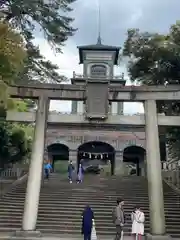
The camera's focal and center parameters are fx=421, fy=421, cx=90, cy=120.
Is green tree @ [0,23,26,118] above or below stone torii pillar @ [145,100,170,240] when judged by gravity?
above

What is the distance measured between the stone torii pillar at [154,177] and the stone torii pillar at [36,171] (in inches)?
149

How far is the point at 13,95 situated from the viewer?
50.9 feet

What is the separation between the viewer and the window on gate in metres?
43.4

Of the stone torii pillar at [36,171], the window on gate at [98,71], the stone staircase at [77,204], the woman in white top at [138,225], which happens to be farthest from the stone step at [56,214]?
the window on gate at [98,71]

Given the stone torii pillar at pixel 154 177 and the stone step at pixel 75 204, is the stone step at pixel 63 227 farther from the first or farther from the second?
the stone step at pixel 75 204

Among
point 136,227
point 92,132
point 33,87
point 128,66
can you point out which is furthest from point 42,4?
point 92,132

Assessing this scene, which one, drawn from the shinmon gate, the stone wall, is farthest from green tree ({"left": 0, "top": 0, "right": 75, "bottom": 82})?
the stone wall

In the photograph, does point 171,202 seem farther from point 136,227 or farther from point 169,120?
point 136,227

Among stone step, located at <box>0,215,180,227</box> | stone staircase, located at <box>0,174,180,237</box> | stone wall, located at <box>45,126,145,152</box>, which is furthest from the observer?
stone wall, located at <box>45,126,145,152</box>

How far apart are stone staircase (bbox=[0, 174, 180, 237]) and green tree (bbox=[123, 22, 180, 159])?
3.86m

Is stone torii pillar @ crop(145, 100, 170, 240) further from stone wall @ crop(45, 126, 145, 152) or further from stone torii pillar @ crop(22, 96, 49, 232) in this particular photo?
stone wall @ crop(45, 126, 145, 152)

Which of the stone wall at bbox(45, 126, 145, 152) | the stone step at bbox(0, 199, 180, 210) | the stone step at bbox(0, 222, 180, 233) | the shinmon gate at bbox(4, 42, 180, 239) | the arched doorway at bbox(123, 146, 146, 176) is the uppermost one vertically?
the stone wall at bbox(45, 126, 145, 152)

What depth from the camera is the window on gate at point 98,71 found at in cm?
4344

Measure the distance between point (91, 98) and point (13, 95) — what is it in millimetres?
2875
